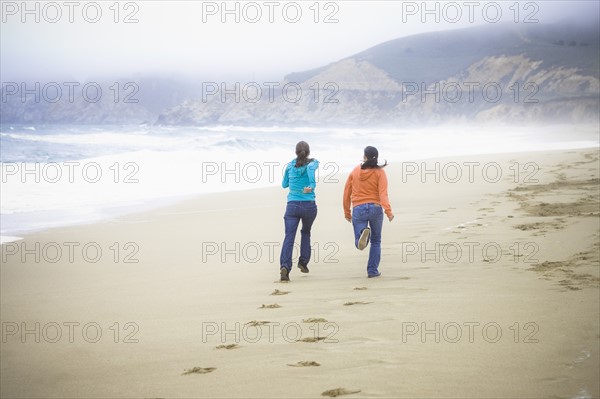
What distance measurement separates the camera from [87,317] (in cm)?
603

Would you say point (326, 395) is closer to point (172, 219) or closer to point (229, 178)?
point (172, 219)

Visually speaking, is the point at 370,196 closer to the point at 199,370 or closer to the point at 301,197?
the point at 301,197

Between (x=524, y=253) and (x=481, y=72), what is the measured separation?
13689cm

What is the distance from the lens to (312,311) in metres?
5.86

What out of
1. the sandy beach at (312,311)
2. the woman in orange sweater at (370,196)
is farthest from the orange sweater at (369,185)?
the sandy beach at (312,311)

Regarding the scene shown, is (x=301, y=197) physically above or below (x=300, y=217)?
above

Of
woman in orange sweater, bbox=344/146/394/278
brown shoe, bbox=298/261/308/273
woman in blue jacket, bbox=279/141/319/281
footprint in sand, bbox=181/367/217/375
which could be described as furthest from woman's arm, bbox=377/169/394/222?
footprint in sand, bbox=181/367/217/375

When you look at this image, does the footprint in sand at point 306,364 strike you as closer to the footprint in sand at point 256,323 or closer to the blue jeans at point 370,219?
the footprint in sand at point 256,323

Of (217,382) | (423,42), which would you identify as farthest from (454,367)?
(423,42)

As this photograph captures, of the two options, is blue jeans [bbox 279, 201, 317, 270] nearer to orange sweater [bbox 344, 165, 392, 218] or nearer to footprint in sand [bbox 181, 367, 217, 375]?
orange sweater [bbox 344, 165, 392, 218]

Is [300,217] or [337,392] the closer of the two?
[337,392]

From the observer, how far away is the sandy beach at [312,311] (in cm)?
414

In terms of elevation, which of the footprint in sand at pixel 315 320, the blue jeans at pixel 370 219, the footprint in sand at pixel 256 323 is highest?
the blue jeans at pixel 370 219

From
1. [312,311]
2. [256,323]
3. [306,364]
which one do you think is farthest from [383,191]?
[306,364]
